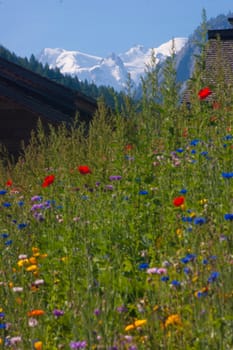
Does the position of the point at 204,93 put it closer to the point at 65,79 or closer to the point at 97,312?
the point at 97,312

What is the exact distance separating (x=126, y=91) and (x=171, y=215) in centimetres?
202

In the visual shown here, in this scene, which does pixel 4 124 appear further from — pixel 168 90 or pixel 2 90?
pixel 168 90

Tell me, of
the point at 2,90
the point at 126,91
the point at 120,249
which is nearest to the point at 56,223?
the point at 120,249

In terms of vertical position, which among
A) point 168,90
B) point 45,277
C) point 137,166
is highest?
point 168,90

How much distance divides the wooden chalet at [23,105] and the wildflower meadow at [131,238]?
1188cm

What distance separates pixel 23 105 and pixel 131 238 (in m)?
16.0

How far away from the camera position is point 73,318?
342 cm

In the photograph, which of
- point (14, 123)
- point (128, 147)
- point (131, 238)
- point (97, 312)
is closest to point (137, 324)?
point (97, 312)

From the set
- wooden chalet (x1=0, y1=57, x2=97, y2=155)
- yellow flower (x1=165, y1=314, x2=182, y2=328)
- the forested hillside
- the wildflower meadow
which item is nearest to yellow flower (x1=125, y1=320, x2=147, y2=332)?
the wildflower meadow

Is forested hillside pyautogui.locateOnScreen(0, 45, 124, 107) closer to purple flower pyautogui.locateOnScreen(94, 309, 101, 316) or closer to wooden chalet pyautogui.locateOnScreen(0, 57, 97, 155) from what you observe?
wooden chalet pyautogui.locateOnScreen(0, 57, 97, 155)

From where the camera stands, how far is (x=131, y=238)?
5742 mm

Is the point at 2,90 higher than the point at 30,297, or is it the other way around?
the point at 2,90

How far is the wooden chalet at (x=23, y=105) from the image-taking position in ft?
69.5

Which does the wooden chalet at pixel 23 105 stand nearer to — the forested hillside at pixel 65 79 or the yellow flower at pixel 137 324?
the yellow flower at pixel 137 324
